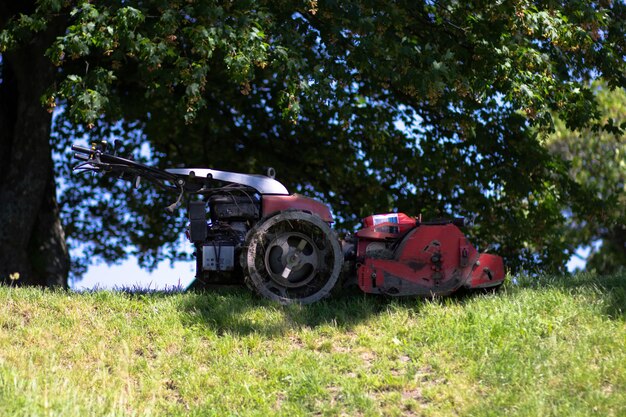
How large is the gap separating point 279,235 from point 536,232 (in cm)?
707

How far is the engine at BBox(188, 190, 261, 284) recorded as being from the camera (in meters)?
9.93

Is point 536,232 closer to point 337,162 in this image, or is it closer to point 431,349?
point 337,162

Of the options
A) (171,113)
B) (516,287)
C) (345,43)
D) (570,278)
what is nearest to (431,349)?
(516,287)

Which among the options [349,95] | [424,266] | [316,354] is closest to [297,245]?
[424,266]

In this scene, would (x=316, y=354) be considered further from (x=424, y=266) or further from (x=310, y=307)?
(x=424, y=266)

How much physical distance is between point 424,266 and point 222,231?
2.28m

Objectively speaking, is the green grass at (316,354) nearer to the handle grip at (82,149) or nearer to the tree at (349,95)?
the handle grip at (82,149)

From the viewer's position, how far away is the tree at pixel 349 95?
439 inches

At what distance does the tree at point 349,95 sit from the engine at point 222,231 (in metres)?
1.32

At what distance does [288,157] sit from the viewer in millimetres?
17500

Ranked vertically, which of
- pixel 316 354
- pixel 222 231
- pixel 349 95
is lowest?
pixel 316 354

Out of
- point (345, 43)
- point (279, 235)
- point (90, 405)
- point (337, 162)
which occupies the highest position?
point (345, 43)

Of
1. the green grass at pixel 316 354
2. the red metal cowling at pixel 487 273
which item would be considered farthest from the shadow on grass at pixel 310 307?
the red metal cowling at pixel 487 273

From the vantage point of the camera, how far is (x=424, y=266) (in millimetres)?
9938
